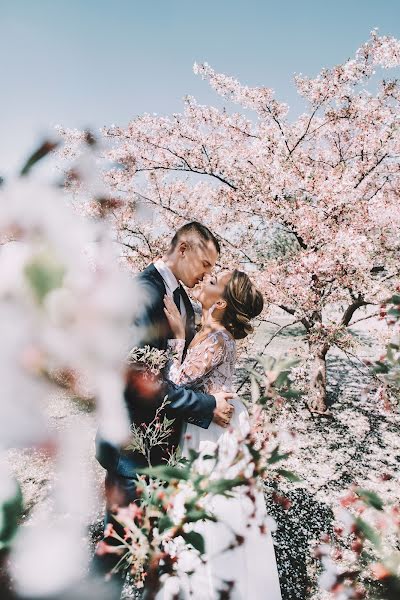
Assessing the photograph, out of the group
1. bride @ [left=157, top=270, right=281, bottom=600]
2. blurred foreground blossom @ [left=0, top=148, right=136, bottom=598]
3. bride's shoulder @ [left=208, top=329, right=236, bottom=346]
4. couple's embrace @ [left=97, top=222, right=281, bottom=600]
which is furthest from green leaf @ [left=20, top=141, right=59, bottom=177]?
bride's shoulder @ [left=208, top=329, right=236, bottom=346]

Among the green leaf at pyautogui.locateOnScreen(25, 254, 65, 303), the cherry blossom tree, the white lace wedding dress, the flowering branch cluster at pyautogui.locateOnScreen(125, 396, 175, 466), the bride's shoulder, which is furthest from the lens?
the cherry blossom tree

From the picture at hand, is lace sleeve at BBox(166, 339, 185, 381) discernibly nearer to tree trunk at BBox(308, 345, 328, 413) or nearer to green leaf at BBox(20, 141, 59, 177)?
green leaf at BBox(20, 141, 59, 177)

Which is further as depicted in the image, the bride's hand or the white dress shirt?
the white dress shirt

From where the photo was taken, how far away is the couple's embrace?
1.77 m

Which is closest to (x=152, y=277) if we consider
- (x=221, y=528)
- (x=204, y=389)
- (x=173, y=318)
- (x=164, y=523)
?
(x=173, y=318)

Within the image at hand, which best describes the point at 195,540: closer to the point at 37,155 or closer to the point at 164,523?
the point at 164,523

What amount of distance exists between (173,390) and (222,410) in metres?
0.45

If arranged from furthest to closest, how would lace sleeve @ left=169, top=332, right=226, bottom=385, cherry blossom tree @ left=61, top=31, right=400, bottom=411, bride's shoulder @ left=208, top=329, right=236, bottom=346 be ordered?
1. cherry blossom tree @ left=61, top=31, right=400, bottom=411
2. bride's shoulder @ left=208, top=329, right=236, bottom=346
3. lace sleeve @ left=169, top=332, right=226, bottom=385

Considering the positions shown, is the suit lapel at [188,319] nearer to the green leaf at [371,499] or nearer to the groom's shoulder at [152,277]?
the groom's shoulder at [152,277]

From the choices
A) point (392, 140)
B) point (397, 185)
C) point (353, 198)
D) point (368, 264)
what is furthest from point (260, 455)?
point (397, 185)

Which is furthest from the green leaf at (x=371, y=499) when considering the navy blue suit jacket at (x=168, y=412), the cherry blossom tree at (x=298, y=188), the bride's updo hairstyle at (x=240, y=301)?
the cherry blossom tree at (x=298, y=188)

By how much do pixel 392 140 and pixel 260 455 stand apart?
5849 millimetres

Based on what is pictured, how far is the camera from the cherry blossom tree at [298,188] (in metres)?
4.96

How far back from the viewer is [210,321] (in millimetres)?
2508
